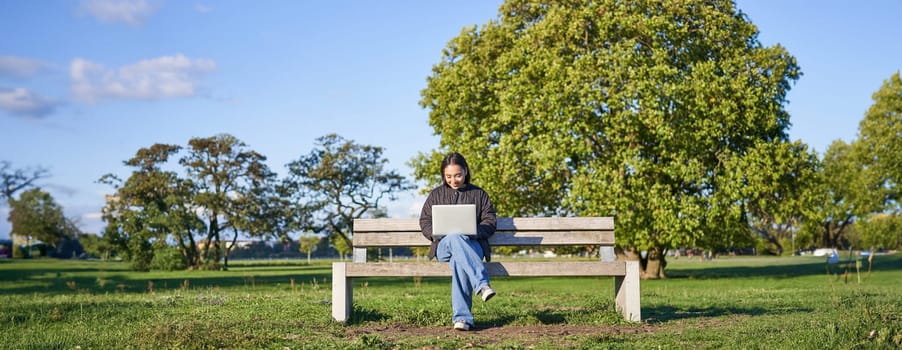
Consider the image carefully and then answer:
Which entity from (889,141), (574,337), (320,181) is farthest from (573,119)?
(320,181)

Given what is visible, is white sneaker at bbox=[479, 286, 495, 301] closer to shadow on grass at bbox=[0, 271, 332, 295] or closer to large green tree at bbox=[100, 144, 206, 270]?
shadow on grass at bbox=[0, 271, 332, 295]

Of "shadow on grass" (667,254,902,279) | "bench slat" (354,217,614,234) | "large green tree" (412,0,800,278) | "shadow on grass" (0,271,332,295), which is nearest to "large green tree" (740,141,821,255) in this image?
"large green tree" (412,0,800,278)

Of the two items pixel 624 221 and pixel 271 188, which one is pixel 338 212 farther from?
pixel 624 221

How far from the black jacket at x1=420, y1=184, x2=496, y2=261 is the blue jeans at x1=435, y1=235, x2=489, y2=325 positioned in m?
0.26

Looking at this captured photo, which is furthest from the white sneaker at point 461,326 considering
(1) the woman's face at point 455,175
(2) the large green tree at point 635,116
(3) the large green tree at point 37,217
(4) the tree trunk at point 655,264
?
(3) the large green tree at point 37,217

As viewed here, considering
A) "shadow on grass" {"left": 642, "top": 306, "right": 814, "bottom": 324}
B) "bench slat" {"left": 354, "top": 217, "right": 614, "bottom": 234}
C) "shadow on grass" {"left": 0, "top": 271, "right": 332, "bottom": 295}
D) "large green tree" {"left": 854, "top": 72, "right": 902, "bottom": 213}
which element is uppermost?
"large green tree" {"left": 854, "top": 72, "right": 902, "bottom": 213}

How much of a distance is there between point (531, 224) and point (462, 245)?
1117 millimetres

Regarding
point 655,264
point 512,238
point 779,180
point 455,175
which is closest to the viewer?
point 455,175

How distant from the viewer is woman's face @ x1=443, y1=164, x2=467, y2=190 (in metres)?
8.30

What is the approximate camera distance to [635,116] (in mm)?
22984

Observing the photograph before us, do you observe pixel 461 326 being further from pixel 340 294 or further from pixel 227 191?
pixel 227 191

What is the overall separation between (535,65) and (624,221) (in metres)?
5.61

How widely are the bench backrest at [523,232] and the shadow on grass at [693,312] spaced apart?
111 centimetres

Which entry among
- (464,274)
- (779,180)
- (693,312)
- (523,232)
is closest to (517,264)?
(464,274)
